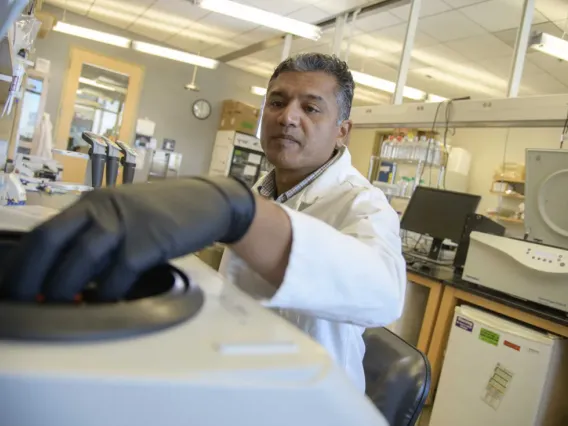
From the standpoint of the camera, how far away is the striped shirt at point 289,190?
107cm

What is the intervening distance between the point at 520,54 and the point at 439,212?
3.64 feet

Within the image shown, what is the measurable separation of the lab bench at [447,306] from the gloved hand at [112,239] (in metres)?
2.07

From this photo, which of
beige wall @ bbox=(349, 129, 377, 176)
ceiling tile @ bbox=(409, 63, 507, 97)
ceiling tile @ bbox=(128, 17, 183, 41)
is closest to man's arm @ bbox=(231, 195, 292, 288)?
ceiling tile @ bbox=(409, 63, 507, 97)

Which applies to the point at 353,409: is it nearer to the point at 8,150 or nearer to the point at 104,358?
the point at 104,358

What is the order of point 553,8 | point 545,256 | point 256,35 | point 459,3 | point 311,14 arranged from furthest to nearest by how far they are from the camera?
point 256,35
point 311,14
point 459,3
point 553,8
point 545,256

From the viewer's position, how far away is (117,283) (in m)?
0.37

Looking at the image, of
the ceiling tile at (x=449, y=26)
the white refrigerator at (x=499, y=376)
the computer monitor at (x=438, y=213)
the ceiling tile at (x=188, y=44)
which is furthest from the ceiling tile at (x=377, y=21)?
the white refrigerator at (x=499, y=376)

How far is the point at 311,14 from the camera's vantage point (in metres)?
4.60

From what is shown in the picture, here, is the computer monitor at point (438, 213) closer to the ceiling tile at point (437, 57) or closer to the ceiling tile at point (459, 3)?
the ceiling tile at point (459, 3)

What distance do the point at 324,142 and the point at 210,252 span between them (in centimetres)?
44

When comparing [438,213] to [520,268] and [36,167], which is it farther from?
[36,167]

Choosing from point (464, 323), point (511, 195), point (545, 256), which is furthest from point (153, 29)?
point (545, 256)

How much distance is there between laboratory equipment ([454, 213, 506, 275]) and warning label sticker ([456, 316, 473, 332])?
59cm

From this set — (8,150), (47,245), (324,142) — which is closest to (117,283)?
(47,245)
